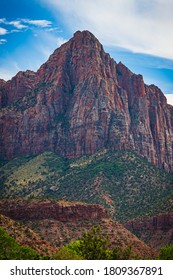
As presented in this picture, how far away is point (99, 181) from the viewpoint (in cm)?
10125

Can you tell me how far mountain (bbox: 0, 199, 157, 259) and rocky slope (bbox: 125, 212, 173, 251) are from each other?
395 inches

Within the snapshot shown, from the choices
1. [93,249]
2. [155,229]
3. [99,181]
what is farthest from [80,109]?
[93,249]

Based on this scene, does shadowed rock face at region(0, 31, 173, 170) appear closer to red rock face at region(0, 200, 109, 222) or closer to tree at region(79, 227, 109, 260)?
red rock face at region(0, 200, 109, 222)

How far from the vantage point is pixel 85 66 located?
437 ft

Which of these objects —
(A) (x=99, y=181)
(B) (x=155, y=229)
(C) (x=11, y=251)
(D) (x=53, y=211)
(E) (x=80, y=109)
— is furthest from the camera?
(E) (x=80, y=109)

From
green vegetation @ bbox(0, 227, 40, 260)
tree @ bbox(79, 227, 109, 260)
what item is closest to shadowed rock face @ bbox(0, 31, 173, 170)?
tree @ bbox(79, 227, 109, 260)

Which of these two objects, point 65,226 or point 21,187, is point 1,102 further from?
point 65,226

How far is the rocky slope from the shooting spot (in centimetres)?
7894

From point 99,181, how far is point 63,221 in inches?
1238

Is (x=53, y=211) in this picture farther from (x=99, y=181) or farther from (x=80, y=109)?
(x=80, y=109)

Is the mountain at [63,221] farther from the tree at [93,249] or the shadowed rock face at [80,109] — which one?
the shadowed rock face at [80,109]

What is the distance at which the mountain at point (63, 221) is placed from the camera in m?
65.5

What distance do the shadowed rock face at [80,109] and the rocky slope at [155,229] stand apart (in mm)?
38746
